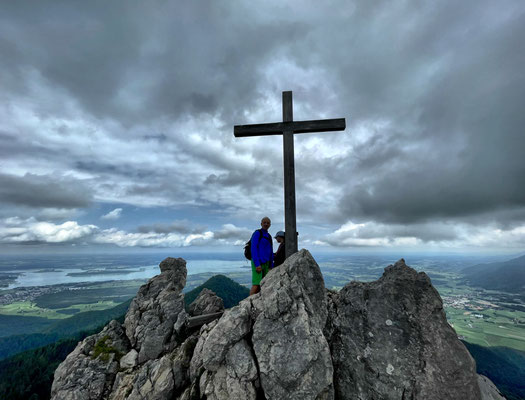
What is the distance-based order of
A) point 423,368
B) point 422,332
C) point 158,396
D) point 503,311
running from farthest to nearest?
point 503,311
point 158,396
point 422,332
point 423,368

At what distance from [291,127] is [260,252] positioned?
6.41 m

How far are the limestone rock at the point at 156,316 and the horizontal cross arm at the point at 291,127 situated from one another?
957 cm

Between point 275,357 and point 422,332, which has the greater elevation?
point 422,332

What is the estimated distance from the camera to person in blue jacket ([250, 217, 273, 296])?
991 cm

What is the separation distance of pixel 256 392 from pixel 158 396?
3.92m

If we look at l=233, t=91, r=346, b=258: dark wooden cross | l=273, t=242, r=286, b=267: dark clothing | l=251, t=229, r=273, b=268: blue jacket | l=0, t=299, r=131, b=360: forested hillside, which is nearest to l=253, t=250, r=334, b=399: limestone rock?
l=251, t=229, r=273, b=268: blue jacket

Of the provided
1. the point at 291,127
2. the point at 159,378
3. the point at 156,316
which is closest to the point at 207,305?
the point at 156,316

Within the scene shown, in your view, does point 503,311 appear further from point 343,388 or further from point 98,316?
point 98,316

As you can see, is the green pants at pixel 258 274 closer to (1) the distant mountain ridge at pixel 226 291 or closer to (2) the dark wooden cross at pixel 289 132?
(2) the dark wooden cross at pixel 289 132

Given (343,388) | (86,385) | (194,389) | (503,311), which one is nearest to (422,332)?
(343,388)

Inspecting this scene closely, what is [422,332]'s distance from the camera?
23.2 ft

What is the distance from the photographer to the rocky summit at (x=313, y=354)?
6.48 meters

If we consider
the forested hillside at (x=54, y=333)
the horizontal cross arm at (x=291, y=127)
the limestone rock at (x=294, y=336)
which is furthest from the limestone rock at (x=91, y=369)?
the forested hillside at (x=54, y=333)

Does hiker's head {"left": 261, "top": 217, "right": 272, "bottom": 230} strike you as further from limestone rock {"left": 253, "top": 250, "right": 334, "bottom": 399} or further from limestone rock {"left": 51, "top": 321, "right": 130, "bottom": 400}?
limestone rock {"left": 51, "top": 321, "right": 130, "bottom": 400}
